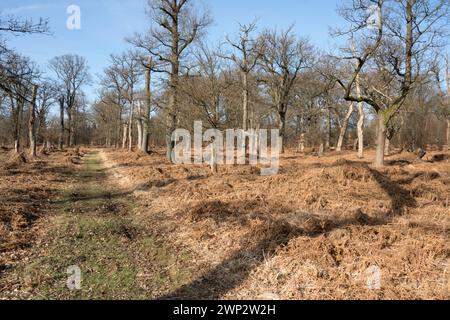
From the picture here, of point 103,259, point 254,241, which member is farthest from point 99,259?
point 254,241

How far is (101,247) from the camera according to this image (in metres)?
6.57

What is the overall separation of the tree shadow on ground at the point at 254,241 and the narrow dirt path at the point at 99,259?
0.39 meters

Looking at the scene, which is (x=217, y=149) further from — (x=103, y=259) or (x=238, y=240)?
(x=103, y=259)

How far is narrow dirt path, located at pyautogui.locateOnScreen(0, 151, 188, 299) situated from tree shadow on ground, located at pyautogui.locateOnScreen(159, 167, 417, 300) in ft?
1.29

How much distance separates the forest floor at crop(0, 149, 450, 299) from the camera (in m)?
4.89

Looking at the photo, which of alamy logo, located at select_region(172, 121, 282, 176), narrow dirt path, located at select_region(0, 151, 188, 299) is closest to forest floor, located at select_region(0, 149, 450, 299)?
narrow dirt path, located at select_region(0, 151, 188, 299)

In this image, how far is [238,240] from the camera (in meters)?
6.66

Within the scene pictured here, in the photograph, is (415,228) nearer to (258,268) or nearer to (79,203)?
(258,268)

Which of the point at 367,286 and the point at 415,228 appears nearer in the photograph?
the point at 367,286

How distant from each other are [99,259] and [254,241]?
2783 mm
